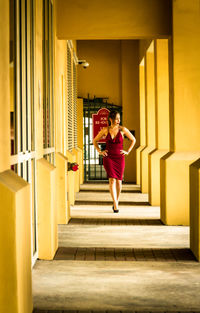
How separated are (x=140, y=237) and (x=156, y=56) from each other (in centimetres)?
452

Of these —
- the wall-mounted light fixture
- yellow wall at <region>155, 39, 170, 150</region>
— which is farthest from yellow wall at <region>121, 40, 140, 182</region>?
yellow wall at <region>155, 39, 170, 150</region>

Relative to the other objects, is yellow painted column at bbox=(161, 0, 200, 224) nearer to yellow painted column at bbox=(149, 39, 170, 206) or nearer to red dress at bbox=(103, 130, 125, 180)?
red dress at bbox=(103, 130, 125, 180)

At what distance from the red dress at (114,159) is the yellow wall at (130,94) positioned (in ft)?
25.3

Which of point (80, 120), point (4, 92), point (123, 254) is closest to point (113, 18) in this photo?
point (123, 254)

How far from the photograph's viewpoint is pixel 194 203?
6.27 m

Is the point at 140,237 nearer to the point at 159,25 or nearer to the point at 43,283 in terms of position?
the point at 43,283

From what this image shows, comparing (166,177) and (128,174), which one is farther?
(128,174)

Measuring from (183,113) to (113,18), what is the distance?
192cm

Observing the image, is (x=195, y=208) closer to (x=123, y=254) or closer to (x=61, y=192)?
(x=123, y=254)

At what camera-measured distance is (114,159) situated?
33.1 feet

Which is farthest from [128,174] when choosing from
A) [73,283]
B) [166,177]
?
[73,283]

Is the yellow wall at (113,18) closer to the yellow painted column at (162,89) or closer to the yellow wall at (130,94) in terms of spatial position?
the yellow painted column at (162,89)

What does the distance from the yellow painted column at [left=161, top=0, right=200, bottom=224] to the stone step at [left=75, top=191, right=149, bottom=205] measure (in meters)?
3.17

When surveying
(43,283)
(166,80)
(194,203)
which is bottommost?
(43,283)
